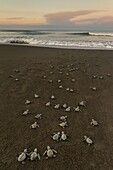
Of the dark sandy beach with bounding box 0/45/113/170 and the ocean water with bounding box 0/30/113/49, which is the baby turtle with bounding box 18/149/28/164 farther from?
the ocean water with bounding box 0/30/113/49

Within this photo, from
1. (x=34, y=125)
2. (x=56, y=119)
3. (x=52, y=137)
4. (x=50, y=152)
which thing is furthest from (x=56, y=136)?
(x=56, y=119)

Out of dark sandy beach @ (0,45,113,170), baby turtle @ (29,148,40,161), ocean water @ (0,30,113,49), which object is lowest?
ocean water @ (0,30,113,49)

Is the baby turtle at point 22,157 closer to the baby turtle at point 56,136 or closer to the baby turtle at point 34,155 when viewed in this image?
the baby turtle at point 34,155

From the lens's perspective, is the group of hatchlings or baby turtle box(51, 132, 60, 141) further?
baby turtle box(51, 132, 60, 141)

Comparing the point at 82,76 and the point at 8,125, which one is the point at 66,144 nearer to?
the point at 8,125

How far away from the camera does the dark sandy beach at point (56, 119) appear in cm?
674

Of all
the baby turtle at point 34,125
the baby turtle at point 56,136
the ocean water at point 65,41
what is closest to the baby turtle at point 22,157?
the baby turtle at point 56,136

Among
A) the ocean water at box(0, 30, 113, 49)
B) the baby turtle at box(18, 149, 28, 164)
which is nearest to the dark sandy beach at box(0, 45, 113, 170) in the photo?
the baby turtle at box(18, 149, 28, 164)

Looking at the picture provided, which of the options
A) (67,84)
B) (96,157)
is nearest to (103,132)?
(96,157)

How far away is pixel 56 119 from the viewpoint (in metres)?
9.17

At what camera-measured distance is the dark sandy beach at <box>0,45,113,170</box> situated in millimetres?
6735

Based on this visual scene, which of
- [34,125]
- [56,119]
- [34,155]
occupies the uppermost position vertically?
[34,155]

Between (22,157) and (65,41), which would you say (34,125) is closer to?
(22,157)

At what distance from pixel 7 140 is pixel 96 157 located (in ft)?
9.34
